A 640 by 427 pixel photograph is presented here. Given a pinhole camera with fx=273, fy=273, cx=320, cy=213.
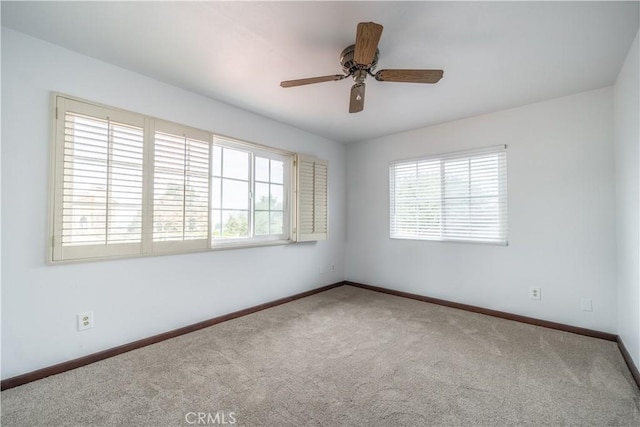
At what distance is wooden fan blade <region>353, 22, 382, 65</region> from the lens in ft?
4.79

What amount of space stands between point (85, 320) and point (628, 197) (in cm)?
440

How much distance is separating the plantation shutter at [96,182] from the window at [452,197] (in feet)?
10.7

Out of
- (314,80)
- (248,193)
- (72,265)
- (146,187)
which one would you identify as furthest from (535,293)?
(72,265)

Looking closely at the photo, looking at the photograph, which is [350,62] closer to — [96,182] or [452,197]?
[96,182]

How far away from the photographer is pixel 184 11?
1693 mm

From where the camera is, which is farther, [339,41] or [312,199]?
[312,199]

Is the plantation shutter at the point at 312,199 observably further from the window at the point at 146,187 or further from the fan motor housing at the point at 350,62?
the fan motor housing at the point at 350,62

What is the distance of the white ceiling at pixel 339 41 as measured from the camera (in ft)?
5.48

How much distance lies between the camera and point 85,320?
7.01ft

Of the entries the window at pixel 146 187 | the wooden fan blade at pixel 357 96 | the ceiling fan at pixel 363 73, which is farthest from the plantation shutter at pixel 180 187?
the wooden fan blade at pixel 357 96

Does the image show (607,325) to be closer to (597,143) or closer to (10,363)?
(597,143)

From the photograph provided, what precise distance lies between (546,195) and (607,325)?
134cm

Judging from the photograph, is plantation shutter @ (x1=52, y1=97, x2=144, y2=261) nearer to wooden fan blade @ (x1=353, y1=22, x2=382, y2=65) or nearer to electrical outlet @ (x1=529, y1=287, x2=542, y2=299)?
wooden fan blade @ (x1=353, y1=22, x2=382, y2=65)

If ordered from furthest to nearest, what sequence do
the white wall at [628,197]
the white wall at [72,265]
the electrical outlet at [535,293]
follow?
the electrical outlet at [535,293] → the white wall at [628,197] → the white wall at [72,265]
